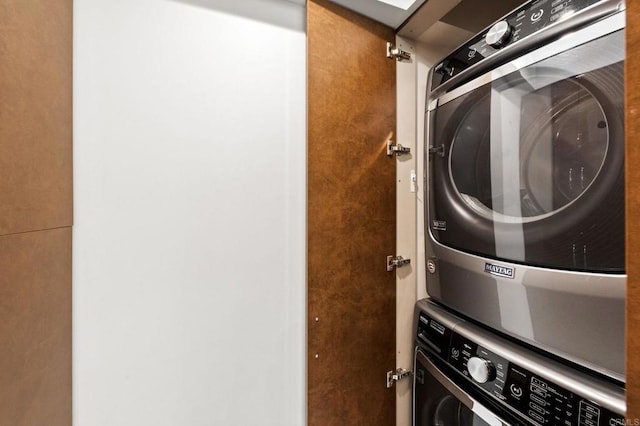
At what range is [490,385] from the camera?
2.39ft

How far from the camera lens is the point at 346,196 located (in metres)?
A: 1.00

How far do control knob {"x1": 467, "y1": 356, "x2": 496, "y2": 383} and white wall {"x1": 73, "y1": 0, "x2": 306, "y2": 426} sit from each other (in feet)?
1.87

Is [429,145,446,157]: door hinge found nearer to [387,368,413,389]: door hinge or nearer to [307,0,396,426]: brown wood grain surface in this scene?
[307,0,396,426]: brown wood grain surface

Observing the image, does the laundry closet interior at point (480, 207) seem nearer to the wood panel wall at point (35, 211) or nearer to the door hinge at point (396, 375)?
the door hinge at point (396, 375)

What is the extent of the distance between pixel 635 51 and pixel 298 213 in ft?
2.81

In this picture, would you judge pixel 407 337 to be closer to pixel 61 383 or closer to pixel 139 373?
pixel 139 373

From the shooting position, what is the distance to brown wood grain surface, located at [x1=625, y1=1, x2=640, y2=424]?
306 mm

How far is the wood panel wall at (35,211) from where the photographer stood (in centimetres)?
57

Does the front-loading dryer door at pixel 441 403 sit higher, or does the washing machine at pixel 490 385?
A: the washing machine at pixel 490 385

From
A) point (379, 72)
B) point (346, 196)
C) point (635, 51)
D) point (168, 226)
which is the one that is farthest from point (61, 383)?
point (379, 72)

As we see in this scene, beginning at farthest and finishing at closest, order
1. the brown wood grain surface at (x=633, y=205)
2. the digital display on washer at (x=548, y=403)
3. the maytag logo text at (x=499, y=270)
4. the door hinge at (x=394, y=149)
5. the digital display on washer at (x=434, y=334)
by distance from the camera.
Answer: the door hinge at (x=394, y=149) < the digital display on washer at (x=434, y=334) < the maytag logo text at (x=499, y=270) < the digital display on washer at (x=548, y=403) < the brown wood grain surface at (x=633, y=205)

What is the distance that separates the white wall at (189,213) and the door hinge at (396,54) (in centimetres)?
37

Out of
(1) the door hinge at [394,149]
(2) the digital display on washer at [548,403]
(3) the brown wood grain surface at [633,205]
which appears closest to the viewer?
(3) the brown wood grain surface at [633,205]

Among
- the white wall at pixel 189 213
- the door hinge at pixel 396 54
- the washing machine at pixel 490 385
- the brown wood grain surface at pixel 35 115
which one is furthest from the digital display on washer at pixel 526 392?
the brown wood grain surface at pixel 35 115
